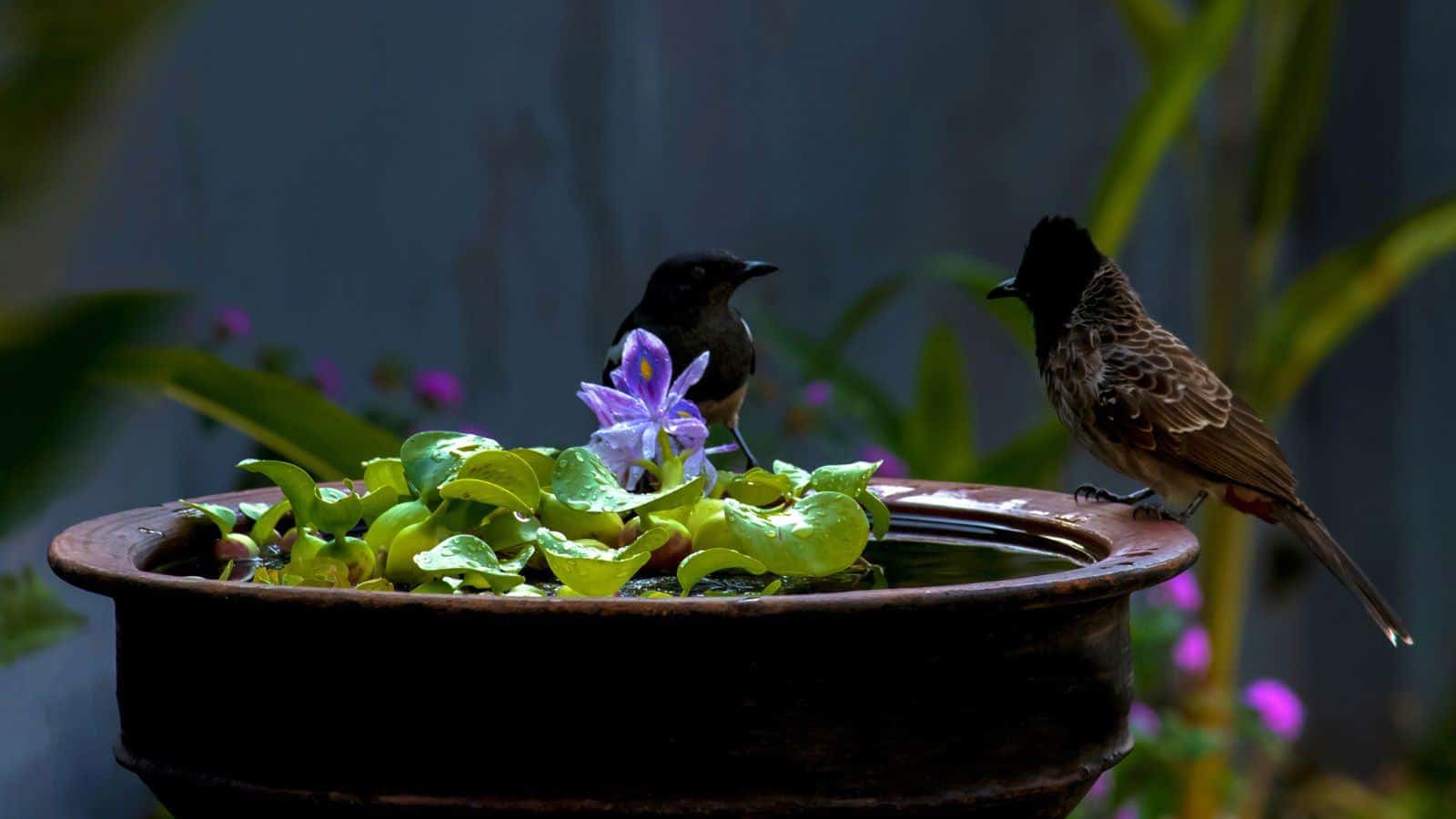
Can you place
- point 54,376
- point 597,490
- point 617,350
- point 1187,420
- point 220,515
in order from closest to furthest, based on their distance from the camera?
point 54,376 < point 597,490 < point 220,515 < point 1187,420 < point 617,350

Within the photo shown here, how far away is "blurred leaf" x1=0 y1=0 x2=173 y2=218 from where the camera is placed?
33cm

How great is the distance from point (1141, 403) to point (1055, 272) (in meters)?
0.26

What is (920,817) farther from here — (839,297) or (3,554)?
(839,297)

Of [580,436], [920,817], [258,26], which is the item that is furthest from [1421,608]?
[920,817]

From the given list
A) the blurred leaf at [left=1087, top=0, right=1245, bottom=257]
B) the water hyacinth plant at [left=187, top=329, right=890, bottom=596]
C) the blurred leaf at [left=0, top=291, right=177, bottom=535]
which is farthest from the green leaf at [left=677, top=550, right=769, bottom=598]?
the blurred leaf at [left=1087, top=0, right=1245, bottom=257]

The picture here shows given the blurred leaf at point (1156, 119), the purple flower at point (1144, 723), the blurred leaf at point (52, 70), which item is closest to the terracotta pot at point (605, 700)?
→ the blurred leaf at point (52, 70)

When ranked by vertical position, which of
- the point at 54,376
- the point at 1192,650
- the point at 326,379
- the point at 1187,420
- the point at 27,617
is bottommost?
the point at 1192,650

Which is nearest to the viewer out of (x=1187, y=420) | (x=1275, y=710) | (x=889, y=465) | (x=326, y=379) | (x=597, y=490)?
(x=597, y=490)

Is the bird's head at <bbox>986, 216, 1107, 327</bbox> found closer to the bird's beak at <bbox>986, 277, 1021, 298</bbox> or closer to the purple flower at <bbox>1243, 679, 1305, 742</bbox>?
the bird's beak at <bbox>986, 277, 1021, 298</bbox>

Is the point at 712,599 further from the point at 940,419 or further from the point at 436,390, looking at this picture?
the point at 940,419

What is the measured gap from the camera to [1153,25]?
3.33m

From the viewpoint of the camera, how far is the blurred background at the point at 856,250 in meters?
2.59

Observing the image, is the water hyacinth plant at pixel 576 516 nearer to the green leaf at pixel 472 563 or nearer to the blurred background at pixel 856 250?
the green leaf at pixel 472 563

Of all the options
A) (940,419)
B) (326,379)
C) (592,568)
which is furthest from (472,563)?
(940,419)
